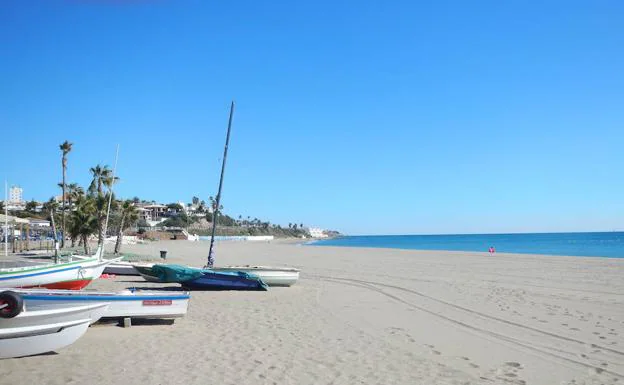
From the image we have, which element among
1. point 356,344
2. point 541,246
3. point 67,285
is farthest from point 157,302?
point 541,246

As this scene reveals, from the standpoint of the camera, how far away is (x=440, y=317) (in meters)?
11.7

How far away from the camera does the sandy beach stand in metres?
6.97

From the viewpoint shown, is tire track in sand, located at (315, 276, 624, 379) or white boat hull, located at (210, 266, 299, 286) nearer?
tire track in sand, located at (315, 276, 624, 379)

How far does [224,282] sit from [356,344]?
7.73m

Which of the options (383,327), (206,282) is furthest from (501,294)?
(206,282)

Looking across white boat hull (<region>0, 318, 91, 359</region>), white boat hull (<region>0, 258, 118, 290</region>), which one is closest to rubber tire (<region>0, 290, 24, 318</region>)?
white boat hull (<region>0, 318, 91, 359</region>)

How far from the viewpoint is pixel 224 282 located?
51.4 feet

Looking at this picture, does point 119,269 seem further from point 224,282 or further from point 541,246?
point 541,246

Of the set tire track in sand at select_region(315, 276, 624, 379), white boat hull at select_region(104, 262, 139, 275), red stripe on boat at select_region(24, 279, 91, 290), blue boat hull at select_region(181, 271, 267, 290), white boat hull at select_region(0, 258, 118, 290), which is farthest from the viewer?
white boat hull at select_region(104, 262, 139, 275)

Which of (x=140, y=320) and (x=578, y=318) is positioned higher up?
(x=578, y=318)

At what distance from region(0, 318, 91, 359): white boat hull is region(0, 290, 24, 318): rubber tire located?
30cm

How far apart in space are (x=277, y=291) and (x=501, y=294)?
744 cm

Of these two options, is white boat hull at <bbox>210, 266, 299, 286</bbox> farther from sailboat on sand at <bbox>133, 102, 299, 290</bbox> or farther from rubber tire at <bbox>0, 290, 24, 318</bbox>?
rubber tire at <bbox>0, 290, 24, 318</bbox>

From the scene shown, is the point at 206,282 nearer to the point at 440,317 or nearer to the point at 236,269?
the point at 236,269
